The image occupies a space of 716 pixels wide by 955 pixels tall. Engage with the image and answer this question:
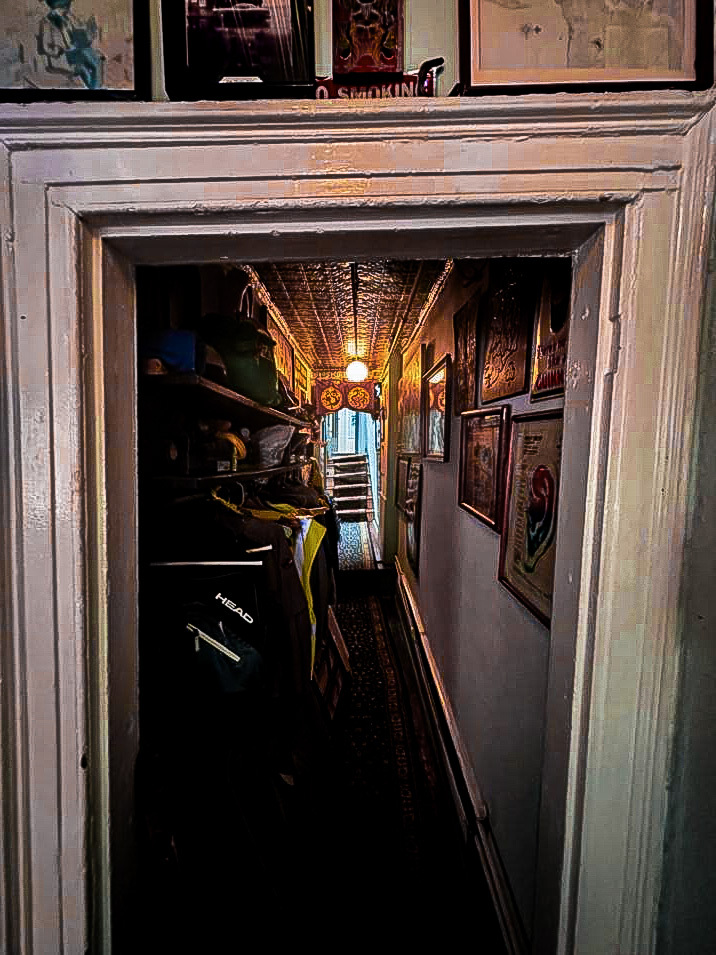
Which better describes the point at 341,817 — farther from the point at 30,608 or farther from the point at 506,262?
the point at 506,262

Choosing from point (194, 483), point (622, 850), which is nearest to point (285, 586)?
point (194, 483)

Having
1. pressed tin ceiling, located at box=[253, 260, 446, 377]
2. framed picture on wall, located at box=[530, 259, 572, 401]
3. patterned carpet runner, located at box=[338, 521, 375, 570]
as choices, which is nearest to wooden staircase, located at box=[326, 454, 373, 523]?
patterned carpet runner, located at box=[338, 521, 375, 570]

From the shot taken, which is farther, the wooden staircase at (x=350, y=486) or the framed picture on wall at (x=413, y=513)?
the wooden staircase at (x=350, y=486)

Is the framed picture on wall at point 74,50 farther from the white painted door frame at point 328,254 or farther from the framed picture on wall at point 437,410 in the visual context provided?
the framed picture on wall at point 437,410

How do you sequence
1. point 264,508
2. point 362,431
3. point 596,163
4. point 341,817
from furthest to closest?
point 362,431
point 264,508
point 341,817
point 596,163

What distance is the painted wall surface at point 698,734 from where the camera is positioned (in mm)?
489

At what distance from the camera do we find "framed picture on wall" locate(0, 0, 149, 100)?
1.53 ft

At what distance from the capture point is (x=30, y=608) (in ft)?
1.69

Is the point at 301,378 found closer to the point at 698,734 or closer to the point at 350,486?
the point at 350,486

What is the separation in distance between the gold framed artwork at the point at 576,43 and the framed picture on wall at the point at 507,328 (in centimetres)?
61

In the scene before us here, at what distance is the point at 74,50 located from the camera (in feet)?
1.54

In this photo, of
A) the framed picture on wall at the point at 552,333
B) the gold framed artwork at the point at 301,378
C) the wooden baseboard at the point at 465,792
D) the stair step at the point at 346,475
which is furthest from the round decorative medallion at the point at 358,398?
the framed picture on wall at the point at 552,333

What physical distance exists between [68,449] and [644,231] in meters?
0.70

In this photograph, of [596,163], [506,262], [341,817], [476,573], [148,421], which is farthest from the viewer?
[341,817]
